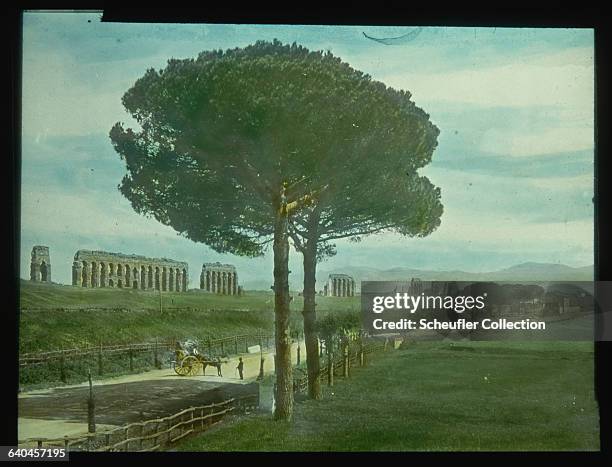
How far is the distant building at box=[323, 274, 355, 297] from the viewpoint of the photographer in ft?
16.5

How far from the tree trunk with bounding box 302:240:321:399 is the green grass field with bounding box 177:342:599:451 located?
13 centimetres

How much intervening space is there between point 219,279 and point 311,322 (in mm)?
645

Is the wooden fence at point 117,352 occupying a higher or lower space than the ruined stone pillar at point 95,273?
lower

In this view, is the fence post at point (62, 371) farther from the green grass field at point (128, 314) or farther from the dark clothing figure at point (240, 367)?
the dark clothing figure at point (240, 367)

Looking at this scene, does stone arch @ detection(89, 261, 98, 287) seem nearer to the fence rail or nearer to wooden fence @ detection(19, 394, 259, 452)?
the fence rail

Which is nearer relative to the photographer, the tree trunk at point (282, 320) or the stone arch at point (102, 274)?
the stone arch at point (102, 274)

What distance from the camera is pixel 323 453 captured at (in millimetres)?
5121

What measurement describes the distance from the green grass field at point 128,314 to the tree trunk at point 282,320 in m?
0.05

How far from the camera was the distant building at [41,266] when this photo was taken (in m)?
4.98

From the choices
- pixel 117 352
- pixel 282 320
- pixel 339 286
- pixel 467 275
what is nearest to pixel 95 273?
pixel 117 352

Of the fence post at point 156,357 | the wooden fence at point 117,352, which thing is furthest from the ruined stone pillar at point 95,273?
the fence post at point 156,357

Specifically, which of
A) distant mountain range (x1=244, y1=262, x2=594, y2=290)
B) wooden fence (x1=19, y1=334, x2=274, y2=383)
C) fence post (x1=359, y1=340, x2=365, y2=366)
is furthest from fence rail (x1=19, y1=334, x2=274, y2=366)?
fence post (x1=359, y1=340, x2=365, y2=366)

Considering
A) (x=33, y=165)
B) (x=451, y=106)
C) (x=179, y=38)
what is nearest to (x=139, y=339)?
(x=33, y=165)

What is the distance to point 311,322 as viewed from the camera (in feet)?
16.8
